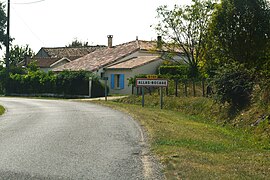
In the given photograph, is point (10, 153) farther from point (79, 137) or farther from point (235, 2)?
point (235, 2)

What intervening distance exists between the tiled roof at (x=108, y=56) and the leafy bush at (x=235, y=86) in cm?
2698

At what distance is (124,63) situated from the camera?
4944 centimetres

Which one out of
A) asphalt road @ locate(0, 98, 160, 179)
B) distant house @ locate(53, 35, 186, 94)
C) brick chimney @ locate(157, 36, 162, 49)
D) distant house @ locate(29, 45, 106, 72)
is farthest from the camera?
distant house @ locate(29, 45, 106, 72)

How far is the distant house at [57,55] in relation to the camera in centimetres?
7432

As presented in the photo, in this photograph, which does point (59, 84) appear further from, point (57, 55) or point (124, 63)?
point (57, 55)

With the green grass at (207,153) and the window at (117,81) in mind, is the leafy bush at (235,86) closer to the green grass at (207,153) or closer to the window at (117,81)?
the green grass at (207,153)

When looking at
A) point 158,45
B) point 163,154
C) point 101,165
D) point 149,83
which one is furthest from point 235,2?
point 158,45

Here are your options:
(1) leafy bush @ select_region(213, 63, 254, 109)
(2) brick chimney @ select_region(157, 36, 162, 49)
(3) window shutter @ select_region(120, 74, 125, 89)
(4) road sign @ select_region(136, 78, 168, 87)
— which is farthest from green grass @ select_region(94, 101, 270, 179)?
(3) window shutter @ select_region(120, 74, 125, 89)

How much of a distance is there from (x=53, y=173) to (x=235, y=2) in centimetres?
1697

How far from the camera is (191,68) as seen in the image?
40.6 metres

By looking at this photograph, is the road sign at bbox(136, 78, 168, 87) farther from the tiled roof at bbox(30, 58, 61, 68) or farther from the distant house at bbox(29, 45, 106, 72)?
the tiled roof at bbox(30, 58, 61, 68)

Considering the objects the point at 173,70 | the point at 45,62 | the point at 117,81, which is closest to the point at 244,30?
the point at 173,70

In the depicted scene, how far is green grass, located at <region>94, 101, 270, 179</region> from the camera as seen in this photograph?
→ 29.6 feet

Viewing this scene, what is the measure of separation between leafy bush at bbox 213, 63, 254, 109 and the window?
80.5 feet
